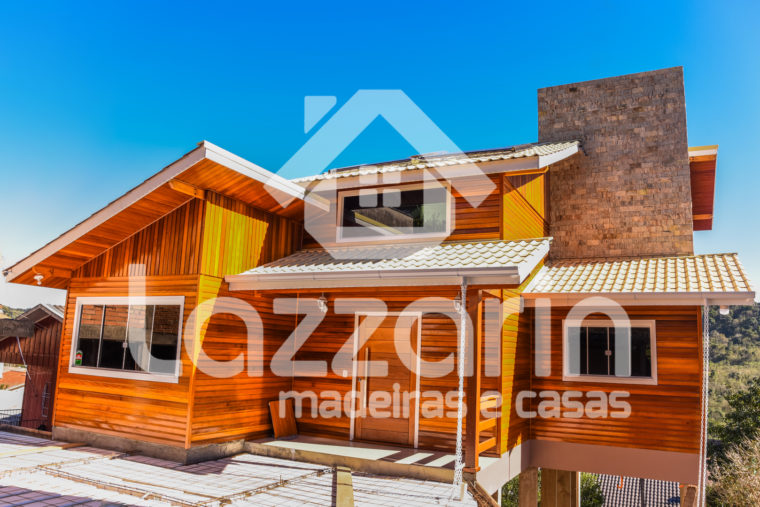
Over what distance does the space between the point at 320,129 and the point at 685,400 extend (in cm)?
803

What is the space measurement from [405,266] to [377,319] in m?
2.09

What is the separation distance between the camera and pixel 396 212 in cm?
995

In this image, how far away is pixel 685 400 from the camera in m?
8.39

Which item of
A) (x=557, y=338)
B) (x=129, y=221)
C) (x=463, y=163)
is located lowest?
(x=557, y=338)

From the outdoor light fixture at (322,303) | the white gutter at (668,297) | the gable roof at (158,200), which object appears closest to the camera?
the white gutter at (668,297)

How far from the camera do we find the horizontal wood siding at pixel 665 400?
27.5 ft

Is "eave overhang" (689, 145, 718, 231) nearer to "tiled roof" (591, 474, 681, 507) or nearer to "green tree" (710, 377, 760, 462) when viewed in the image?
"green tree" (710, 377, 760, 462)

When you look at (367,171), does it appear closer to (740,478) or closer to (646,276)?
(646,276)

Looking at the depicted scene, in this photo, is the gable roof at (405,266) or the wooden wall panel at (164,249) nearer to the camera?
the gable roof at (405,266)

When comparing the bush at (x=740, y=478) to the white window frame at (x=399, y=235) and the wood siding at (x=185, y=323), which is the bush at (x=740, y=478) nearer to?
the white window frame at (x=399, y=235)

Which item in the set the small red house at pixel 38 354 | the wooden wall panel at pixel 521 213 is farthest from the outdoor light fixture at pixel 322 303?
the small red house at pixel 38 354

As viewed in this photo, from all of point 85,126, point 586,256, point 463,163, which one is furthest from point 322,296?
point 85,126

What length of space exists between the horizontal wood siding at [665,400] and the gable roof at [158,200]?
6193 millimetres

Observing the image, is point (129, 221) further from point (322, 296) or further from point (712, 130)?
point (712, 130)
